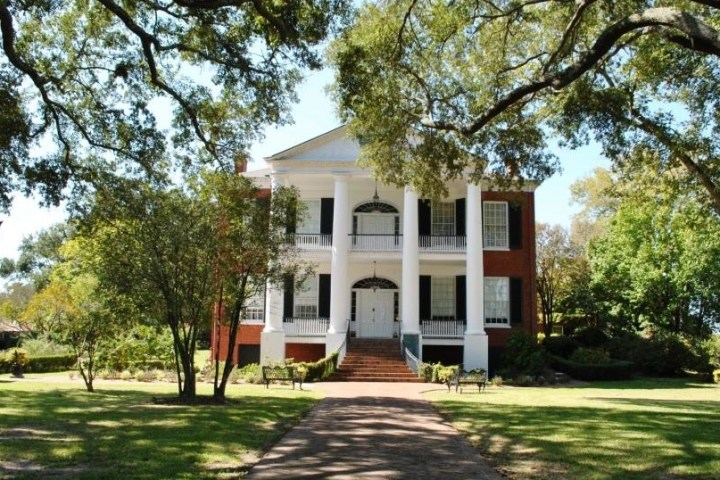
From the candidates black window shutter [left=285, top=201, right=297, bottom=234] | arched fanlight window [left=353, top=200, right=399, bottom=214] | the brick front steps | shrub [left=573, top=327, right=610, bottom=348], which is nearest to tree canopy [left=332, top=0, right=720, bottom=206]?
black window shutter [left=285, top=201, right=297, bottom=234]

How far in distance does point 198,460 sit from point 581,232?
4089 centimetres

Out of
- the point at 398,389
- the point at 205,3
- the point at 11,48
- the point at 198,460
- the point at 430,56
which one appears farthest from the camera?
the point at 398,389

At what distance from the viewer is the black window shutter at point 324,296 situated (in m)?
27.5

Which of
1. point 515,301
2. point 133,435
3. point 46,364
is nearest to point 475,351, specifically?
point 515,301

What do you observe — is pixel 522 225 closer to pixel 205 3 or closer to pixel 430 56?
pixel 430 56

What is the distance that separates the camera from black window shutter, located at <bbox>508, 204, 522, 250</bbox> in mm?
28438

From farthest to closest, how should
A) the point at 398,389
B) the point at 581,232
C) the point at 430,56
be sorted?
1. the point at 581,232
2. the point at 398,389
3. the point at 430,56

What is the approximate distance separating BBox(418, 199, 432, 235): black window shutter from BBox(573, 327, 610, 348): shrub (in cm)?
1088

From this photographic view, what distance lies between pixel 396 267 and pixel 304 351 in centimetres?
538

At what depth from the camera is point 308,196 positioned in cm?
2861

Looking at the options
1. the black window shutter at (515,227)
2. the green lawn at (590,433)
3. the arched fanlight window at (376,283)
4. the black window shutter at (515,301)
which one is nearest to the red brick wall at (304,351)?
the arched fanlight window at (376,283)

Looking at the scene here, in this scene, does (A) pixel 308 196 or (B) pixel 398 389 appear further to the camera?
(A) pixel 308 196

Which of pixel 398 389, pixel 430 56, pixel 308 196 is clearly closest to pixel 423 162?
pixel 430 56

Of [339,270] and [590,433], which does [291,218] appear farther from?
[339,270]
